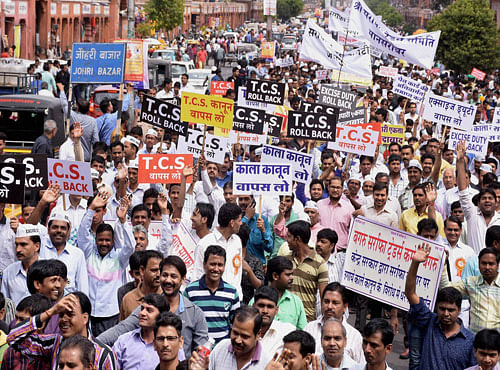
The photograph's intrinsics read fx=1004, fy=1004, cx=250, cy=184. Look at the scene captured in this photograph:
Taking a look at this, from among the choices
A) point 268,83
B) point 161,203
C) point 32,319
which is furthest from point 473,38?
point 32,319

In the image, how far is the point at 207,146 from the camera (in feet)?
42.8

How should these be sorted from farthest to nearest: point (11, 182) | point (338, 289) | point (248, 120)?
point (248, 120) < point (11, 182) < point (338, 289)

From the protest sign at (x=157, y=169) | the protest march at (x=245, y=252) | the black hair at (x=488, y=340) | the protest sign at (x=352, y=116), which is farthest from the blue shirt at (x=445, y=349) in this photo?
the protest sign at (x=352, y=116)

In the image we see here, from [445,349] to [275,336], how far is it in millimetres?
1196

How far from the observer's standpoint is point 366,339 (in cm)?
660

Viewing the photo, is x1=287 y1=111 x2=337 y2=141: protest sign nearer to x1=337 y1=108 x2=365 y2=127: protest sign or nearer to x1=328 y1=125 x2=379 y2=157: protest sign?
x1=328 y1=125 x2=379 y2=157: protest sign

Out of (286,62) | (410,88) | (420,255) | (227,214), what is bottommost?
(286,62)

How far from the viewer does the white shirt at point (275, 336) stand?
686 centimetres

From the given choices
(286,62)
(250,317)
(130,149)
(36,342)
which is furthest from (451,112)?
Result: (286,62)

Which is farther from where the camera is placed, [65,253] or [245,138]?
[245,138]

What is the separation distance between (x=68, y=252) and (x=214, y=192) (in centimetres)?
376

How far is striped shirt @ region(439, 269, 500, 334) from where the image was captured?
7938 mm

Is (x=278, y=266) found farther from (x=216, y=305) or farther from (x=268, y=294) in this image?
(x=268, y=294)

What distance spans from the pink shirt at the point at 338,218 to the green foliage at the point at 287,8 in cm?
13986
